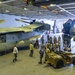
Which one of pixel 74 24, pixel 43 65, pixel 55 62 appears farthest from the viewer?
pixel 74 24

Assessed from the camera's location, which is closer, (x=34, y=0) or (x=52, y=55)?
(x=34, y=0)

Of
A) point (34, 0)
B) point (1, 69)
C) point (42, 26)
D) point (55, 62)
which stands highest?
point (34, 0)

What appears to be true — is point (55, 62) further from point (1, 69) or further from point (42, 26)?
point (42, 26)

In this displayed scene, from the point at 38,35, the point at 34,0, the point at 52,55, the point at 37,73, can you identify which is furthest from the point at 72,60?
the point at 38,35

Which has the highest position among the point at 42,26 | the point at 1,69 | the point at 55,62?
the point at 42,26

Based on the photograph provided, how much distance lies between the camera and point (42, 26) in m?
24.3

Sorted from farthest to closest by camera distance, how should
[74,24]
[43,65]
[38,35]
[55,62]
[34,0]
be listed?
[38,35], [74,24], [43,65], [55,62], [34,0]

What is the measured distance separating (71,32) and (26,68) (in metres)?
5.11

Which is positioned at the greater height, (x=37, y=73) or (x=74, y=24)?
(x=74, y=24)

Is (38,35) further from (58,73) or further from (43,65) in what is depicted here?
(58,73)

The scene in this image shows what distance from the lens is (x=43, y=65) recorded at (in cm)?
1339

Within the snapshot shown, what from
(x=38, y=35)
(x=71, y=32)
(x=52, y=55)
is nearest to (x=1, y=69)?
(x=52, y=55)

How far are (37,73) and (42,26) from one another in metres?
13.6

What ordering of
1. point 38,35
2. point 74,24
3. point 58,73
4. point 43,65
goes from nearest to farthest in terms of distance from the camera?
point 58,73 → point 43,65 → point 74,24 → point 38,35
